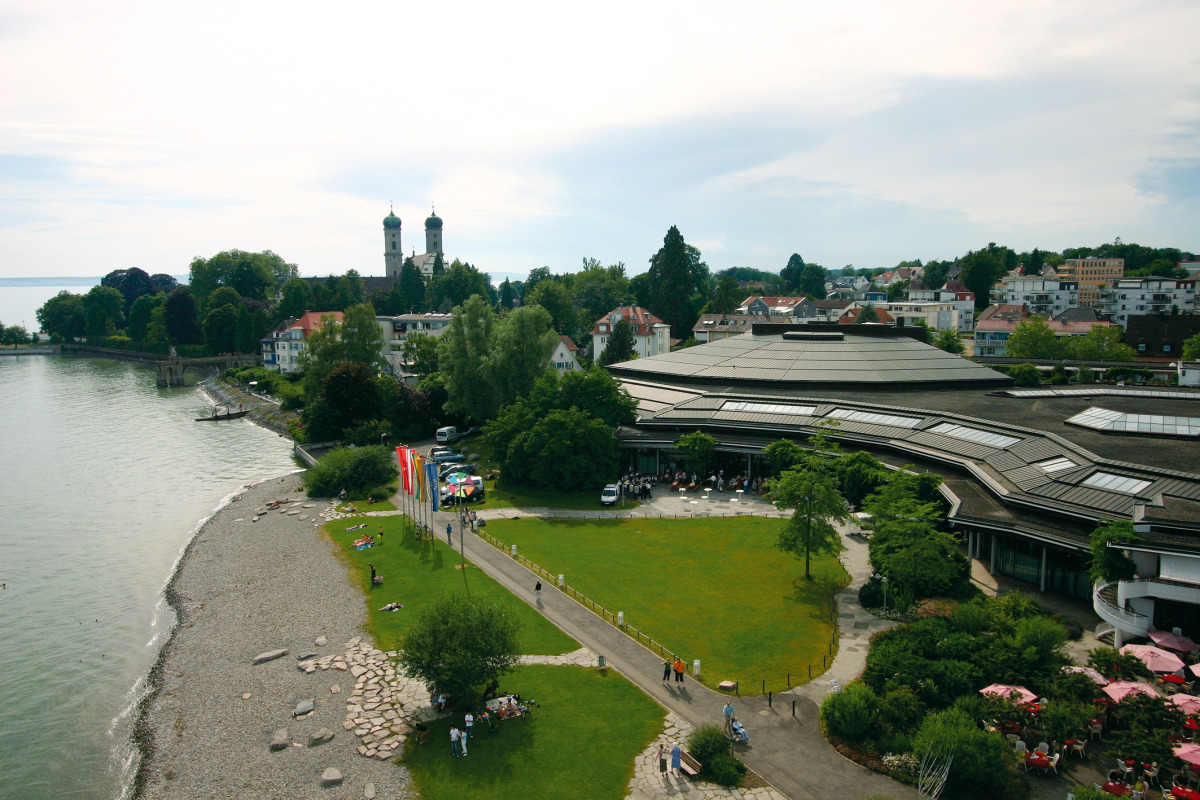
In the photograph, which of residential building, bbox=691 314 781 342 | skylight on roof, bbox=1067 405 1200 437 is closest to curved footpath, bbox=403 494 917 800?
skylight on roof, bbox=1067 405 1200 437

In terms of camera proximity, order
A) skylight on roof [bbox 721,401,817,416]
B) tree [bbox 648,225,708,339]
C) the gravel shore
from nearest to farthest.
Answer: the gravel shore, skylight on roof [bbox 721,401,817,416], tree [bbox 648,225,708,339]

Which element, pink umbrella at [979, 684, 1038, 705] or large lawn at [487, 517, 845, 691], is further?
large lawn at [487, 517, 845, 691]

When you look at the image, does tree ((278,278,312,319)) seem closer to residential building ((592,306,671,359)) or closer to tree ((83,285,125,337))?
residential building ((592,306,671,359))

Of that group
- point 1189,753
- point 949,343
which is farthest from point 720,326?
point 1189,753

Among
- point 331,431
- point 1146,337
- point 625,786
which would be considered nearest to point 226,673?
point 625,786

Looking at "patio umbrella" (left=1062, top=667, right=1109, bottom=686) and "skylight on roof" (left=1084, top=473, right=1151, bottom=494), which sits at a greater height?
"skylight on roof" (left=1084, top=473, right=1151, bottom=494)
